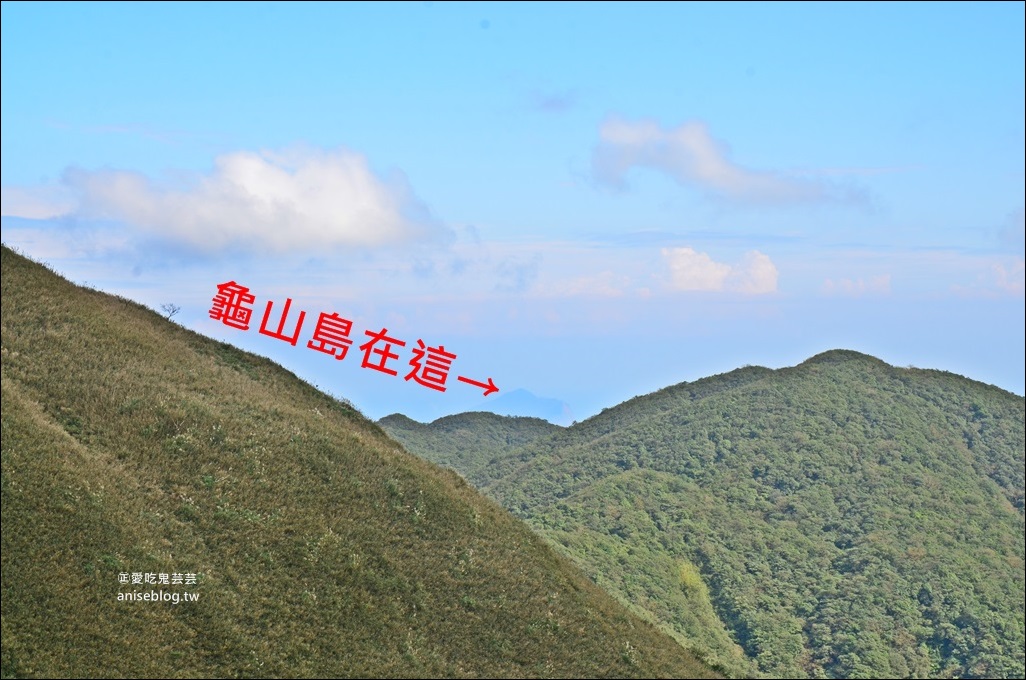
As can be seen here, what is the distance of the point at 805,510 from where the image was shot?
74.3 meters

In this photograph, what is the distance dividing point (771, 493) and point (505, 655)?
5362 centimetres

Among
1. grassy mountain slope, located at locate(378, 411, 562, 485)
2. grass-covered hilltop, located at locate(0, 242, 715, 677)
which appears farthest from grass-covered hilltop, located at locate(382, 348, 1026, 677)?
grass-covered hilltop, located at locate(0, 242, 715, 677)

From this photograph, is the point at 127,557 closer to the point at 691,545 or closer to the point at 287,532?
the point at 287,532

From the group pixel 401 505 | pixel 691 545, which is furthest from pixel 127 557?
pixel 691 545

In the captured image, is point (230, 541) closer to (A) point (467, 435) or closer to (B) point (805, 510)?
(B) point (805, 510)

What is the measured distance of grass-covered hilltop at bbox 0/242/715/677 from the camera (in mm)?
23141

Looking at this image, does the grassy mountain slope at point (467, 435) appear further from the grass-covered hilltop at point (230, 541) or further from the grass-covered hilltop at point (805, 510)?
the grass-covered hilltop at point (230, 541)

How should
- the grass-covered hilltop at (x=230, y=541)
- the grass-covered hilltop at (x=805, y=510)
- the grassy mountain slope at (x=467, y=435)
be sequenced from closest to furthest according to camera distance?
the grass-covered hilltop at (x=230, y=541)
the grass-covered hilltop at (x=805, y=510)
the grassy mountain slope at (x=467, y=435)

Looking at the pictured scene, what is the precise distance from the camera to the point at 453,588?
95.8ft

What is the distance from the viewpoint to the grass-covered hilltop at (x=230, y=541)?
2314cm

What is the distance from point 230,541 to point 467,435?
78.7m

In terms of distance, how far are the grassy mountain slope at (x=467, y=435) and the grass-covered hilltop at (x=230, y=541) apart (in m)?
57.6

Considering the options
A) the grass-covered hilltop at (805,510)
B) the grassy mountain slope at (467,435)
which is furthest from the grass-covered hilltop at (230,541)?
the grassy mountain slope at (467,435)

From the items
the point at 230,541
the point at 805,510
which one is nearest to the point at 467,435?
the point at 805,510
